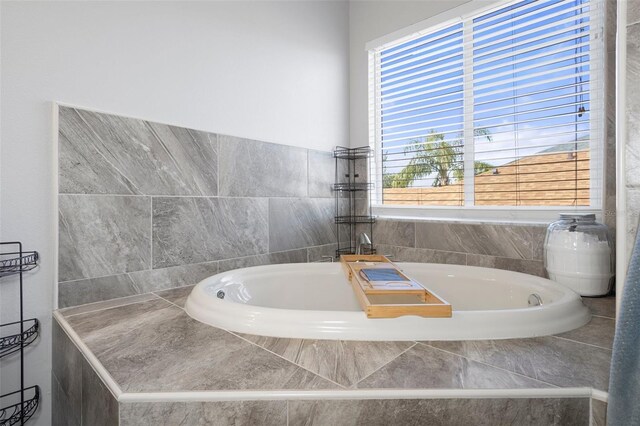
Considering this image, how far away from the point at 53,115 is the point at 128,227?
487 millimetres

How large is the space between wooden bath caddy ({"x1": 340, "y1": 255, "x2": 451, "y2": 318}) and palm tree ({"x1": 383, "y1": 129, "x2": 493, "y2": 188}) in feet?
2.35

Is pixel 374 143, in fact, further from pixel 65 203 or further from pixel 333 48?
pixel 65 203

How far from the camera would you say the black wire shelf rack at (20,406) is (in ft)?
3.68

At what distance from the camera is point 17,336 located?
114 centimetres

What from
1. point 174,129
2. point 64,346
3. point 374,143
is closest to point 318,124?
point 374,143

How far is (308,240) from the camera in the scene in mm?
Answer: 2232

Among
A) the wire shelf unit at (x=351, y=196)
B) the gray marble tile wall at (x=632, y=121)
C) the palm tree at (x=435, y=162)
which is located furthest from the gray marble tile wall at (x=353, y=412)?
the wire shelf unit at (x=351, y=196)

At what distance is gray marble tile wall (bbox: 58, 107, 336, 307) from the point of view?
131 centimetres

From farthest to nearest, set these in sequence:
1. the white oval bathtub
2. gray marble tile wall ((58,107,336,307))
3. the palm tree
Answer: the palm tree < gray marble tile wall ((58,107,336,307)) < the white oval bathtub

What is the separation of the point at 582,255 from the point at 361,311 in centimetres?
96

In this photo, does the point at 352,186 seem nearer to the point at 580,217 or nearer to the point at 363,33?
the point at 363,33

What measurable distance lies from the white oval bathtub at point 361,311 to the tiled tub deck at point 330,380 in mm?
37

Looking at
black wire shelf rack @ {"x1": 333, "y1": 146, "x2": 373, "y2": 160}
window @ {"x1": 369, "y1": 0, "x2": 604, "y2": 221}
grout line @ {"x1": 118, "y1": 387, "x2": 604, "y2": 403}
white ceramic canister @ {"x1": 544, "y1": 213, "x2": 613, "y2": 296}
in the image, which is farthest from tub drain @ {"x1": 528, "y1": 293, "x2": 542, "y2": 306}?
black wire shelf rack @ {"x1": 333, "y1": 146, "x2": 373, "y2": 160}

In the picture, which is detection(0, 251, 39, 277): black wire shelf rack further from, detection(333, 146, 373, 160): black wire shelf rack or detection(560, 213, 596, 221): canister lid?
detection(560, 213, 596, 221): canister lid
